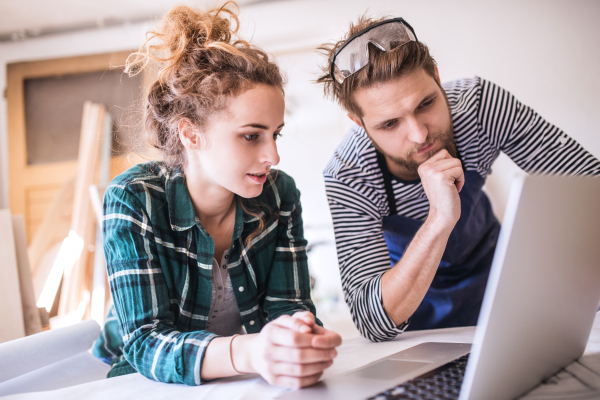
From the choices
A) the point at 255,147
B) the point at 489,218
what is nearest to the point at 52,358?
the point at 255,147

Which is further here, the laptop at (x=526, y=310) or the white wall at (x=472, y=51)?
the white wall at (x=472, y=51)

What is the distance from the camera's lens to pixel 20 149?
11.4ft

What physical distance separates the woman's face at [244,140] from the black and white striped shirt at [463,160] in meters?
0.31

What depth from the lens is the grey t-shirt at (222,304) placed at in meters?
0.98

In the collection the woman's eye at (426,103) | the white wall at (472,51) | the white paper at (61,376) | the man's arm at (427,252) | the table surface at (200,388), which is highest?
the white wall at (472,51)

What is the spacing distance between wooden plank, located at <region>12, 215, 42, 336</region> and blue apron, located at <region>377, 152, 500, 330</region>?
101 centimetres

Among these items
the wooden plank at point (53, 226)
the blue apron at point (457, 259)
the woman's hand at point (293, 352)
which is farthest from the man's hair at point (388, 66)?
the wooden plank at point (53, 226)

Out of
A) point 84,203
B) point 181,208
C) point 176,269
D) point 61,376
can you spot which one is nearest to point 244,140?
point 181,208

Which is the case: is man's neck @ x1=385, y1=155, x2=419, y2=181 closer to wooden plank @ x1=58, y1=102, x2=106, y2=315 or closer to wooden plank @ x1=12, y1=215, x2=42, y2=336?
wooden plank @ x1=12, y1=215, x2=42, y2=336

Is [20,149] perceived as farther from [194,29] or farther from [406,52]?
[406,52]

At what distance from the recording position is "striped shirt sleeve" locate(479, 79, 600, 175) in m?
1.17

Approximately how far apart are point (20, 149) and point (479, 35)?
355cm

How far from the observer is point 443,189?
93 cm

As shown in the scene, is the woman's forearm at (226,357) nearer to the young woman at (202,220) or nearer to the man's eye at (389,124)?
the young woman at (202,220)
